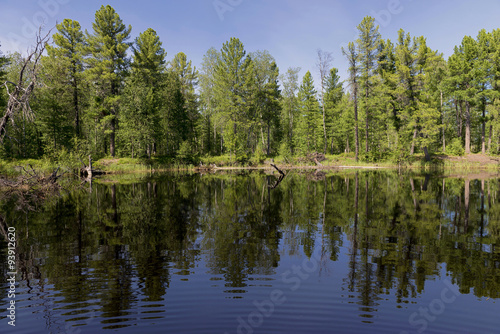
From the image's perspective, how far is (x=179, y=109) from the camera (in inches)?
1970

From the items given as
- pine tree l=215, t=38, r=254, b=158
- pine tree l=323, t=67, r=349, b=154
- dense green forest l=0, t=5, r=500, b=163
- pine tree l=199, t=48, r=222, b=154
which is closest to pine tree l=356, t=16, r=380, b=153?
dense green forest l=0, t=5, r=500, b=163

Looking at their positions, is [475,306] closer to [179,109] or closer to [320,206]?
[320,206]

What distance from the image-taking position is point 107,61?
41469mm

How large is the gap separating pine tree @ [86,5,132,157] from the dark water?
3201 centimetres

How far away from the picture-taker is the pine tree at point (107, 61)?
4181 cm

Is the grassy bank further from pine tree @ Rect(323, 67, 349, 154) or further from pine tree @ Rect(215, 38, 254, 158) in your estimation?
pine tree @ Rect(323, 67, 349, 154)

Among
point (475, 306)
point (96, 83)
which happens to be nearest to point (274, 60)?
point (96, 83)

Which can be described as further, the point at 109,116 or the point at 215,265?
the point at 109,116

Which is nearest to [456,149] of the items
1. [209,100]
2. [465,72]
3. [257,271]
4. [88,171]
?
[465,72]

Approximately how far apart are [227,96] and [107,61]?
64.5ft

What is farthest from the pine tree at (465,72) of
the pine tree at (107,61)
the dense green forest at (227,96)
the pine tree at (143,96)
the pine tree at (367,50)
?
the pine tree at (107,61)

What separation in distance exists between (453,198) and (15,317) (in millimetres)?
19996

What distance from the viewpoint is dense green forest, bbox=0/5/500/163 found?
42094 millimetres

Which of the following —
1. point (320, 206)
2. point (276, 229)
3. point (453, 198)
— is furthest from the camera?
point (453, 198)
